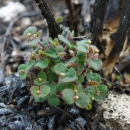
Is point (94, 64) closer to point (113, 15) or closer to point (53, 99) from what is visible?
point (53, 99)

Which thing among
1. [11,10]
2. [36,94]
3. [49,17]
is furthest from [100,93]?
[11,10]

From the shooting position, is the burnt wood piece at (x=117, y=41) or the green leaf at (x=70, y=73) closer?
the green leaf at (x=70, y=73)

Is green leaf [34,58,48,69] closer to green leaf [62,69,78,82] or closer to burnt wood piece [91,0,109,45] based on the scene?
green leaf [62,69,78,82]

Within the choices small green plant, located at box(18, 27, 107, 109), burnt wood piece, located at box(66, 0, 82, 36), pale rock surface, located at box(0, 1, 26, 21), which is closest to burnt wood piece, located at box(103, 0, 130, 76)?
small green plant, located at box(18, 27, 107, 109)

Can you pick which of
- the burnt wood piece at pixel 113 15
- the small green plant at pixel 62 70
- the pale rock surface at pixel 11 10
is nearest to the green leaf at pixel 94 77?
the small green plant at pixel 62 70

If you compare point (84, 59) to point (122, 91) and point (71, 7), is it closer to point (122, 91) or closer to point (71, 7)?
point (122, 91)

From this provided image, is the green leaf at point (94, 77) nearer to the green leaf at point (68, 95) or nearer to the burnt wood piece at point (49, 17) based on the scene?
the green leaf at point (68, 95)

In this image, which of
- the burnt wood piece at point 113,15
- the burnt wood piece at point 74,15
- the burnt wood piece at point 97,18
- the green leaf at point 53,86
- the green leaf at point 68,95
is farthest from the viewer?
the burnt wood piece at point 74,15
